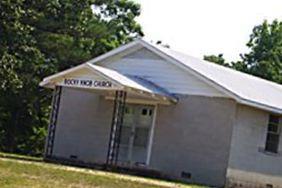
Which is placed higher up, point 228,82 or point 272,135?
point 228,82

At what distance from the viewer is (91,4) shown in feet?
132

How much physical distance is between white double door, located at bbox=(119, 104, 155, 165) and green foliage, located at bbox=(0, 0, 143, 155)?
862cm

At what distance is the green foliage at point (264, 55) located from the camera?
51875 mm

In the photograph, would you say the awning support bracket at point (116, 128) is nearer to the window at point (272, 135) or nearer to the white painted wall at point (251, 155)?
the white painted wall at point (251, 155)

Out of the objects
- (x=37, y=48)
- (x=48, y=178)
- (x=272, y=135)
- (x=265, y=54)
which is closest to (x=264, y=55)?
(x=265, y=54)

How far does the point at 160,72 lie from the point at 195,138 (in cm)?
281

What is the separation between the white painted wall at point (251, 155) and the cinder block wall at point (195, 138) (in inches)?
14.2

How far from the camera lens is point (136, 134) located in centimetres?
2586

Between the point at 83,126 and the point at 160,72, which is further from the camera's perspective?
the point at 83,126

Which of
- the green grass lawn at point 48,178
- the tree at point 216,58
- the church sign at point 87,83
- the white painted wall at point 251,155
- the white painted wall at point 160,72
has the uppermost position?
the tree at point 216,58

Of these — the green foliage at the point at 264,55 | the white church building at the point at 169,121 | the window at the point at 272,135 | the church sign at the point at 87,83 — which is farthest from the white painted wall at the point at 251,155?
the green foliage at the point at 264,55

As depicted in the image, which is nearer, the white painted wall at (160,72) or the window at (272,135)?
the white painted wall at (160,72)

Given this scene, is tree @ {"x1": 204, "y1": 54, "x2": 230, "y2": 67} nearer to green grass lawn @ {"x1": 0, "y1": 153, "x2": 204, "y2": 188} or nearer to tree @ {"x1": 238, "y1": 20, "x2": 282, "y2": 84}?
tree @ {"x1": 238, "y1": 20, "x2": 282, "y2": 84}

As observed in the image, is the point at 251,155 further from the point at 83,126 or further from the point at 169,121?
the point at 83,126
